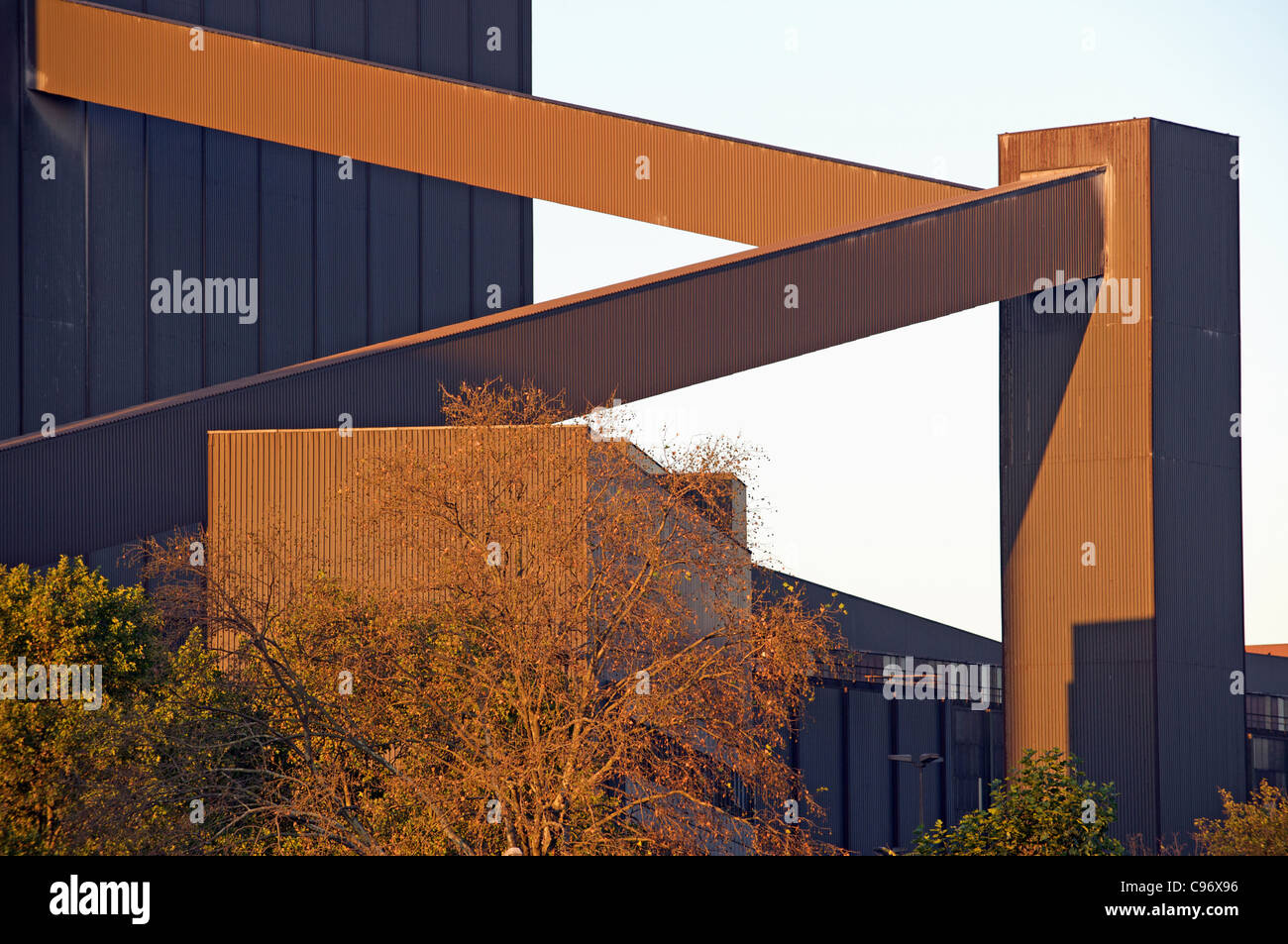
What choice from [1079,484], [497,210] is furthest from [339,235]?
[1079,484]

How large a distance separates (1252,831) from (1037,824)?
7275 mm

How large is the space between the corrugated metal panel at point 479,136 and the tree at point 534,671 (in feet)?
44.2

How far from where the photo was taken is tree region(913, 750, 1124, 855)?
19.6 metres

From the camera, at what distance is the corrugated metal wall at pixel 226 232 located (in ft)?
138

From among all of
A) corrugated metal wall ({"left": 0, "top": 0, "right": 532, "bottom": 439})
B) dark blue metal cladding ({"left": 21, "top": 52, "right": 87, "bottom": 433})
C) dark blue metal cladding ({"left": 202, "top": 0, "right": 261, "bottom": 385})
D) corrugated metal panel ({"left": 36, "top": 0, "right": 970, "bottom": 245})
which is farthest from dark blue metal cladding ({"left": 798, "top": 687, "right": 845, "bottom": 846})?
dark blue metal cladding ({"left": 21, "top": 52, "right": 87, "bottom": 433})

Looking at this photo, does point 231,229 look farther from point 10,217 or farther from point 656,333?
point 656,333

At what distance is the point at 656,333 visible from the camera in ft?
99.3

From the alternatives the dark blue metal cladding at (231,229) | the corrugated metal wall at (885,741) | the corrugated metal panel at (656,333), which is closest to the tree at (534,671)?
the corrugated metal panel at (656,333)

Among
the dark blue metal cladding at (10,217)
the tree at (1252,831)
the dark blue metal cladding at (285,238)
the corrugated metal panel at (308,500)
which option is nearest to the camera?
the tree at (1252,831)

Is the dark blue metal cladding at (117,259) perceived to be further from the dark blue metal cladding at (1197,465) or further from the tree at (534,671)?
the dark blue metal cladding at (1197,465)

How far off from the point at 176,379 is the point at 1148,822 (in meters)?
29.8

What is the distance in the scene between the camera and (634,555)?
21.0 metres
